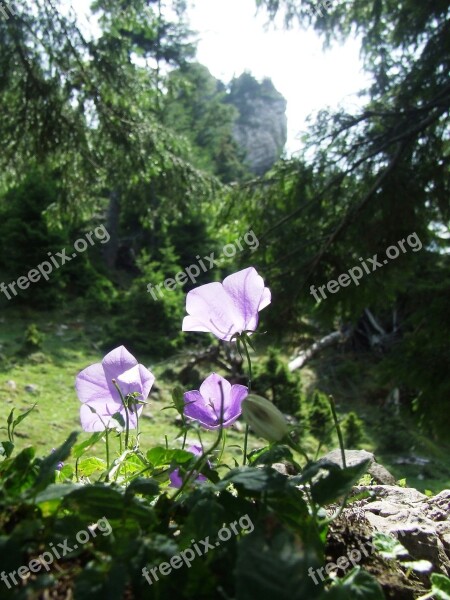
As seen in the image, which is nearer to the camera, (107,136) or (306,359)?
(107,136)

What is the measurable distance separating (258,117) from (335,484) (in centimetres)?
3121

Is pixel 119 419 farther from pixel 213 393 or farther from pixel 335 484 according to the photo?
pixel 335 484

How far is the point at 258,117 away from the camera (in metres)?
30.0

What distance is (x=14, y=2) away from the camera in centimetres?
376

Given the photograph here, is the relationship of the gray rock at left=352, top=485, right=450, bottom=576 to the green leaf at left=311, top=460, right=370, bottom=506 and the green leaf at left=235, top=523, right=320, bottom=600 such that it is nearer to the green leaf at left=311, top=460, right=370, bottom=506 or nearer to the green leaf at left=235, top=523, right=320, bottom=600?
the green leaf at left=311, top=460, right=370, bottom=506

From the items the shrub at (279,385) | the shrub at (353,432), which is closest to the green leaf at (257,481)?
the shrub at (353,432)

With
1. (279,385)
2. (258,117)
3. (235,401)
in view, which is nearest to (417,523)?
(235,401)

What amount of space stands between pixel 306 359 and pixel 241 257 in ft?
15.0

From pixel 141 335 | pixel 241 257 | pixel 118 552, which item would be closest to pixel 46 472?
pixel 118 552

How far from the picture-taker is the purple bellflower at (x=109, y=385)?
67 centimetres

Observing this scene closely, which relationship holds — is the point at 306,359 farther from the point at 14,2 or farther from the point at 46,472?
the point at 46,472

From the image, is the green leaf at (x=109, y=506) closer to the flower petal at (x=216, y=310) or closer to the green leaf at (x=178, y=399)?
the green leaf at (x=178, y=399)

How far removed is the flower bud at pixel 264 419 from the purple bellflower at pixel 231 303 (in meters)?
0.17

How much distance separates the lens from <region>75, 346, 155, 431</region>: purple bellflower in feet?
2.18
